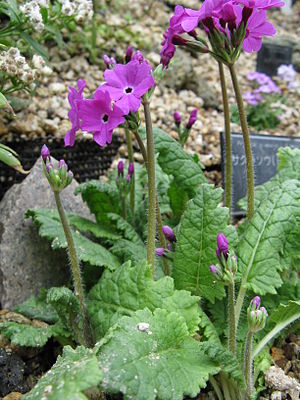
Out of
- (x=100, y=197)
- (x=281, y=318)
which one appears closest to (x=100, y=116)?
(x=100, y=197)

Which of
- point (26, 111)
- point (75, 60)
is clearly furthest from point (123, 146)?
point (75, 60)

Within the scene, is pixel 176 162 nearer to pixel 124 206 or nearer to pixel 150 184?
pixel 124 206

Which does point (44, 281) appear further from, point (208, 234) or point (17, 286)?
point (208, 234)

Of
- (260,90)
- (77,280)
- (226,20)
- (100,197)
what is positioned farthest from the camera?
(260,90)

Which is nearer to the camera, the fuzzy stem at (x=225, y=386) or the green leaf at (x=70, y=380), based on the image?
the green leaf at (x=70, y=380)

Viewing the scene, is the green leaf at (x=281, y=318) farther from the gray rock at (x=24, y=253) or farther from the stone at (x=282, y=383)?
the gray rock at (x=24, y=253)

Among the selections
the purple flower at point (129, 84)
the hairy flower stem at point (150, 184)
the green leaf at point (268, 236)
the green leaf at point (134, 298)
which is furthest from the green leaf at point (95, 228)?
the purple flower at point (129, 84)

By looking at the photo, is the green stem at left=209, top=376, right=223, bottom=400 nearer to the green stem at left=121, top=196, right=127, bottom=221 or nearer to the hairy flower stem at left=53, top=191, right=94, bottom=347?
the hairy flower stem at left=53, top=191, right=94, bottom=347
